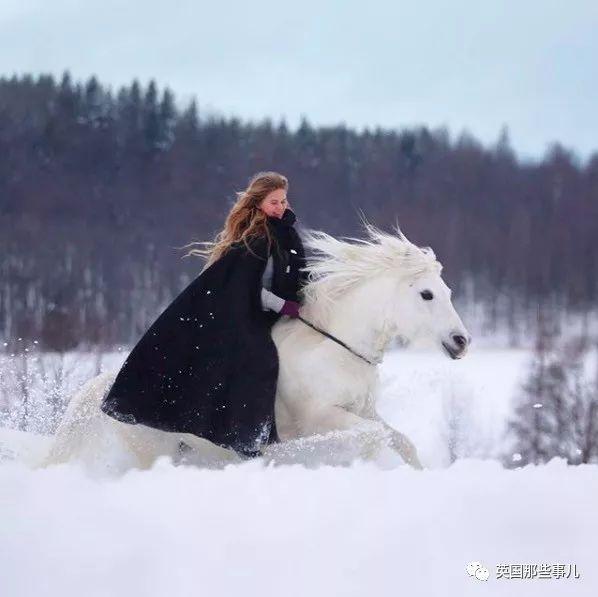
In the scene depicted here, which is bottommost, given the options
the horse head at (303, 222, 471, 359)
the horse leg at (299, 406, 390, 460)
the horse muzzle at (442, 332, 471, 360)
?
the horse leg at (299, 406, 390, 460)

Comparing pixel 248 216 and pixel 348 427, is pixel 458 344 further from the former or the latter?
pixel 248 216

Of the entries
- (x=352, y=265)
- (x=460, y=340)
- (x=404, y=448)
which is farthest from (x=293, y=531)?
(x=352, y=265)

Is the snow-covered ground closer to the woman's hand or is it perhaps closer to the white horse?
the white horse

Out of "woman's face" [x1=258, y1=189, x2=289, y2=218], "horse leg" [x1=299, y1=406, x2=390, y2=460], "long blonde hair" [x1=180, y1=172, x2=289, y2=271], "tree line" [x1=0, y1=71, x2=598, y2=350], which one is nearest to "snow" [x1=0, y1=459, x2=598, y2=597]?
"horse leg" [x1=299, y1=406, x2=390, y2=460]

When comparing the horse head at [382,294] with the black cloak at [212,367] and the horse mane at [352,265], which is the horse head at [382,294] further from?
the black cloak at [212,367]

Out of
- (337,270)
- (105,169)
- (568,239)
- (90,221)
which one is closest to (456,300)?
(568,239)

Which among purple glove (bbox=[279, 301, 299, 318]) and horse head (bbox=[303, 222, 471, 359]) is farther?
purple glove (bbox=[279, 301, 299, 318])

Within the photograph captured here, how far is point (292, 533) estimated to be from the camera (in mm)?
3188

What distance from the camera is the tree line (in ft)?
156

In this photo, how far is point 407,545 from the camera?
3.04 meters

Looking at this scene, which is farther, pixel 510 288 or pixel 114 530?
pixel 510 288

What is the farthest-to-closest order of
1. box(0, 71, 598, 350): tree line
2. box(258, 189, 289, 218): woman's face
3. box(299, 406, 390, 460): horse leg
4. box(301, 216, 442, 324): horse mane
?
box(0, 71, 598, 350): tree line < box(258, 189, 289, 218): woman's face < box(301, 216, 442, 324): horse mane < box(299, 406, 390, 460): horse leg

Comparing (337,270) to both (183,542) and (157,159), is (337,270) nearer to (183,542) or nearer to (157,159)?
(183,542)

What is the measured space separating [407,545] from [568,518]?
638 millimetres
